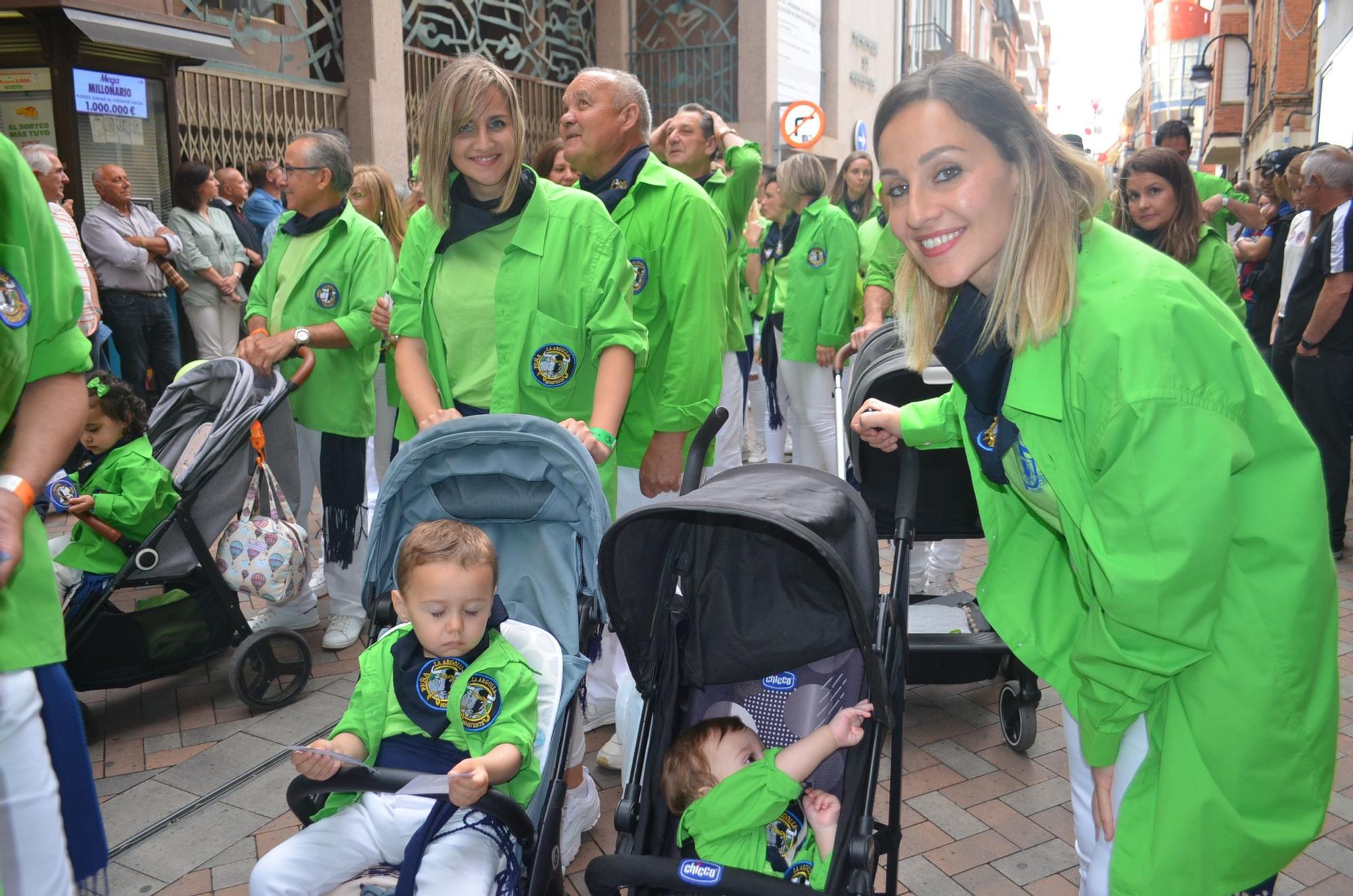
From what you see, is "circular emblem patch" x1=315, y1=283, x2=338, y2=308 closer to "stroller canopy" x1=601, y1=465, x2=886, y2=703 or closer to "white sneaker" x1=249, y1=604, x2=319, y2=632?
"white sneaker" x1=249, y1=604, x2=319, y2=632

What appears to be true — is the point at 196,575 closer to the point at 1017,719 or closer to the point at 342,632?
the point at 342,632

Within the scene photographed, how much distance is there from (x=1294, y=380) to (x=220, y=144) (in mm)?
9594

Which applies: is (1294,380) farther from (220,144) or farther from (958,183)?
(220,144)

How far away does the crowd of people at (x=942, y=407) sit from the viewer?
1.70 m

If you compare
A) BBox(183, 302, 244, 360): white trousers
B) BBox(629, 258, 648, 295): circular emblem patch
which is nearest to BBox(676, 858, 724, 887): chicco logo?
BBox(629, 258, 648, 295): circular emblem patch

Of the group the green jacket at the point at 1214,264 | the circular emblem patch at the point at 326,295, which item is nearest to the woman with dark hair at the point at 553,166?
the circular emblem patch at the point at 326,295

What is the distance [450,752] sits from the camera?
250 centimetres

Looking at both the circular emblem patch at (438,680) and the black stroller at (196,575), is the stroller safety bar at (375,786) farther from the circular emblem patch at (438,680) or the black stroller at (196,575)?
the black stroller at (196,575)

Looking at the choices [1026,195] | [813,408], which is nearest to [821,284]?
[813,408]

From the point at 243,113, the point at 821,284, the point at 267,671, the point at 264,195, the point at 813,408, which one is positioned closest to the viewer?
the point at 267,671

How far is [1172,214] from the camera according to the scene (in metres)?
4.84

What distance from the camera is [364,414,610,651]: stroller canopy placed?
2875 millimetres

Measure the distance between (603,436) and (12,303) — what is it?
1589 millimetres

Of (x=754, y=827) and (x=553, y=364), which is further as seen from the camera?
(x=553, y=364)
